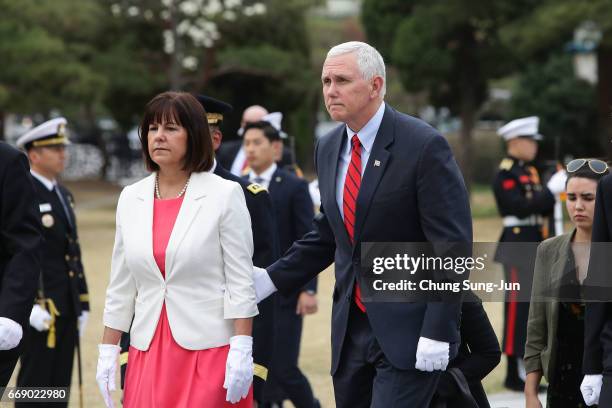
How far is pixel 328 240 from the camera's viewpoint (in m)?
4.64

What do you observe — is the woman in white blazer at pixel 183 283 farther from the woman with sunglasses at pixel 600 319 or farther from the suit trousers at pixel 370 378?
the woman with sunglasses at pixel 600 319

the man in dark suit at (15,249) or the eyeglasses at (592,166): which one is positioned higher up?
the eyeglasses at (592,166)

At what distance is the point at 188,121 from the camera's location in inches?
166

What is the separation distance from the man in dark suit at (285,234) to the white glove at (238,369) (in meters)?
2.69

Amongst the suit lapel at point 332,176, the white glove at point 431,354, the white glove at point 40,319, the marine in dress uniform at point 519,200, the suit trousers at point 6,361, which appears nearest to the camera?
the white glove at point 431,354

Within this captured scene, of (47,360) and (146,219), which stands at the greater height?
(146,219)

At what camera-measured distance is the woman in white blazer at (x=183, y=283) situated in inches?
161

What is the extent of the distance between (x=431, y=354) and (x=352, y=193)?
0.68 metres

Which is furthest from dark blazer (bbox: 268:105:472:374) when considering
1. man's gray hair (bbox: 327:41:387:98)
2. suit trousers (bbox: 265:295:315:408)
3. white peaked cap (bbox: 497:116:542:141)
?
white peaked cap (bbox: 497:116:542:141)

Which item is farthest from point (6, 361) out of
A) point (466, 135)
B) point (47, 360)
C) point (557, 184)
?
point (466, 135)

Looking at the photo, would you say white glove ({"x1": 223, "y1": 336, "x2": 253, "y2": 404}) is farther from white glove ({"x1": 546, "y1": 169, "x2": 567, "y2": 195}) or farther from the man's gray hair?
white glove ({"x1": 546, "y1": 169, "x2": 567, "y2": 195})

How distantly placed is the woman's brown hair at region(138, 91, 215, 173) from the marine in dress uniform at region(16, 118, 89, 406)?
260 centimetres

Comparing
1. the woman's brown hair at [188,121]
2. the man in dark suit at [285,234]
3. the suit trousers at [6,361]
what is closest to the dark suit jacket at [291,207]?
the man in dark suit at [285,234]

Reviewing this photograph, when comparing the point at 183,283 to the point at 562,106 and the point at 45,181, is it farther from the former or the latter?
the point at 562,106
